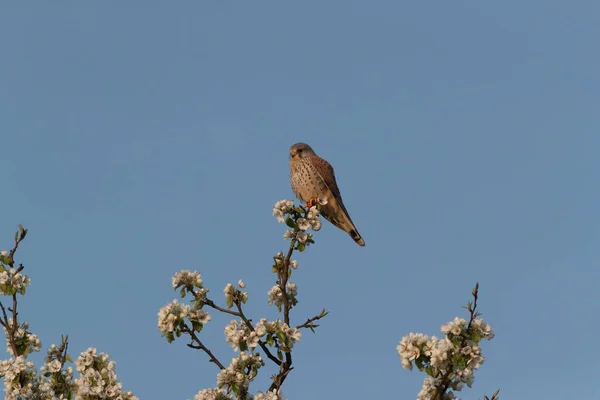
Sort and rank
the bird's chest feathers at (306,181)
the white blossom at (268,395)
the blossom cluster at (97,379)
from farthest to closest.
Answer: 1. the bird's chest feathers at (306,181)
2. the blossom cluster at (97,379)
3. the white blossom at (268,395)

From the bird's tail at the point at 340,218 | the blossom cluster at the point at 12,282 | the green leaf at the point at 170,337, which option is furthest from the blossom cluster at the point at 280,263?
the bird's tail at the point at 340,218

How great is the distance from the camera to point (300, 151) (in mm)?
12492

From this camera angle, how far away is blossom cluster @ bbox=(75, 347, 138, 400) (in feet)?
19.3

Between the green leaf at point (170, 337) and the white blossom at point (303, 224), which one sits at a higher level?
the white blossom at point (303, 224)

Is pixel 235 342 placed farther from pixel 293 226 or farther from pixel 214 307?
pixel 293 226

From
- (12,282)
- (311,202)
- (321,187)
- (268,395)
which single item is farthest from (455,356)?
(321,187)

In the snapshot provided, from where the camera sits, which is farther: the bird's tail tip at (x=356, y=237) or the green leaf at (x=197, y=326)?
the bird's tail tip at (x=356, y=237)

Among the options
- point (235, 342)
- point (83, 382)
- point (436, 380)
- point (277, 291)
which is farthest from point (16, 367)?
point (436, 380)

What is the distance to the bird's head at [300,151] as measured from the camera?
489 inches

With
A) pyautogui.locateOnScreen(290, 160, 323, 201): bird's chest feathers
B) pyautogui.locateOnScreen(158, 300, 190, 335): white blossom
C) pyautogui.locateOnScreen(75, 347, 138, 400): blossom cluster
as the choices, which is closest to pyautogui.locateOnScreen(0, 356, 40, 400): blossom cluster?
pyautogui.locateOnScreen(75, 347, 138, 400): blossom cluster

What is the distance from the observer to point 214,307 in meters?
6.31

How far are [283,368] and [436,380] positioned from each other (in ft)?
3.82

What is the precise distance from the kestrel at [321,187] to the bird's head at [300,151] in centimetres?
4

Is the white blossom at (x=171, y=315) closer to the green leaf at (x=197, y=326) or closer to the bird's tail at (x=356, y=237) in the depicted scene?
the green leaf at (x=197, y=326)
